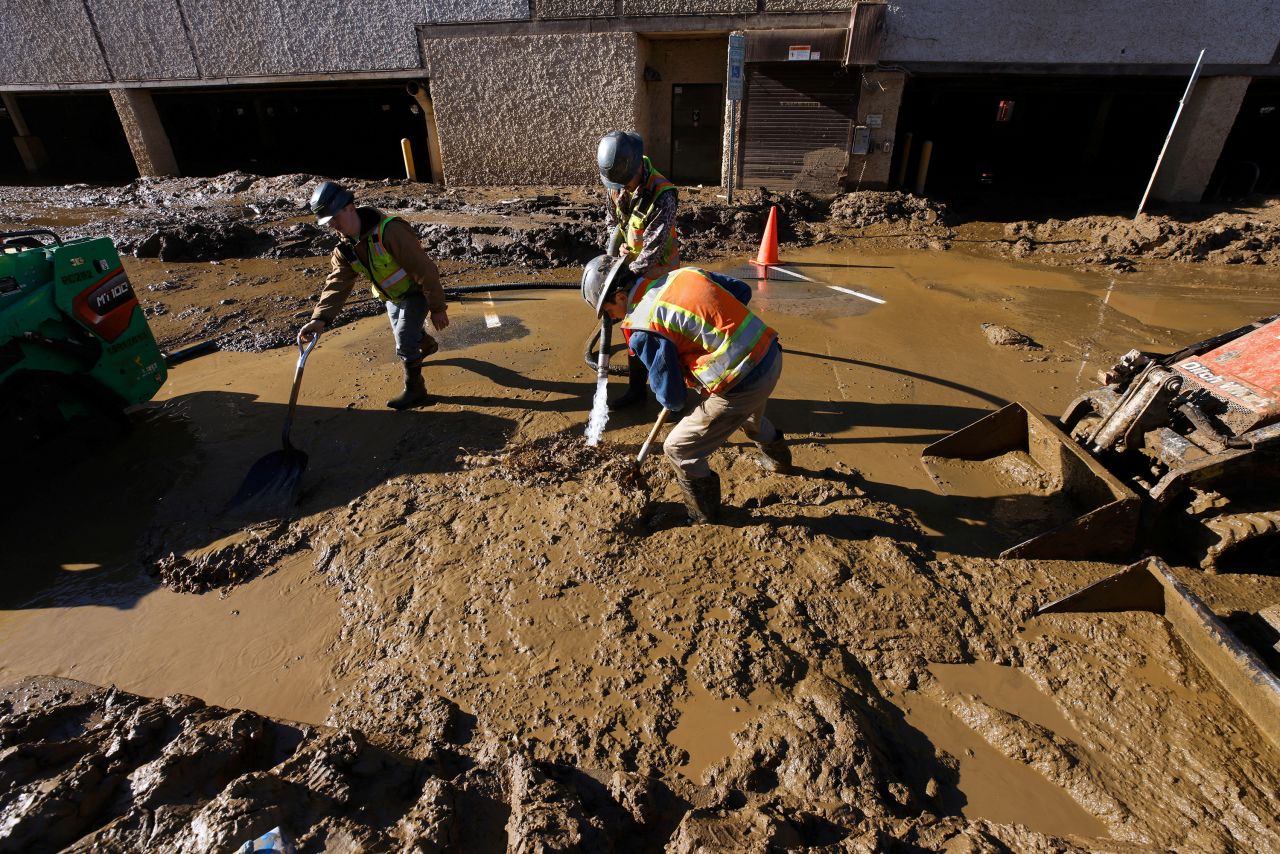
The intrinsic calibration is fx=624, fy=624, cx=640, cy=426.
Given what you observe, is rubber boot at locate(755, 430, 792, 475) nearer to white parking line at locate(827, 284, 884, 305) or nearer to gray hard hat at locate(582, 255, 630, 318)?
gray hard hat at locate(582, 255, 630, 318)

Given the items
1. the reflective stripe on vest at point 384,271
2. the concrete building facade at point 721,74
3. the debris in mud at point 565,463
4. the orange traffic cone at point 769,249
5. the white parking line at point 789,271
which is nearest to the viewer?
the debris in mud at point 565,463

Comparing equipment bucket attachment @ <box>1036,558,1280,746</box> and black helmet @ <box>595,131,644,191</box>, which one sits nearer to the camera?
equipment bucket attachment @ <box>1036,558,1280,746</box>

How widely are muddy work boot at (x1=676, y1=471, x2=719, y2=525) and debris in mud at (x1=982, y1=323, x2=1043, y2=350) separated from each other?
3.85 meters

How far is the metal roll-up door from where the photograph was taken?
9844mm

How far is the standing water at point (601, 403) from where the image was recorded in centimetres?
450

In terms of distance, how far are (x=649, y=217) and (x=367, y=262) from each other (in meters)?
2.06

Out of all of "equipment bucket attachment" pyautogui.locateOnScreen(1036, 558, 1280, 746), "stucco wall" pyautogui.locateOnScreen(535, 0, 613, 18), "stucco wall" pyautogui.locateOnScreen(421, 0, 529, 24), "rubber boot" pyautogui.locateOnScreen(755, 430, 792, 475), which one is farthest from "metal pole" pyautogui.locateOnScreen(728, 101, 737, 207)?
"equipment bucket attachment" pyautogui.locateOnScreen(1036, 558, 1280, 746)

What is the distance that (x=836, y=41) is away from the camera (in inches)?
368

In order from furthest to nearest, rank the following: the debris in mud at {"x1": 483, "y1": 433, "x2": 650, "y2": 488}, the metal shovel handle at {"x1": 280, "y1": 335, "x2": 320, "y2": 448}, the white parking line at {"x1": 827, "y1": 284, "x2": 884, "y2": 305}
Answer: the white parking line at {"x1": 827, "y1": 284, "x2": 884, "y2": 305} → the metal shovel handle at {"x1": 280, "y1": 335, "x2": 320, "y2": 448} → the debris in mud at {"x1": 483, "y1": 433, "x2": 650, "y2": 488}

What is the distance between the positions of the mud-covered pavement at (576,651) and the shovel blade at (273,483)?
0.15 m

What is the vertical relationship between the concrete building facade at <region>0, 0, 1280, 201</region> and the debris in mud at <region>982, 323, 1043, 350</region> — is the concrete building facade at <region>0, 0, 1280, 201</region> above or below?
above

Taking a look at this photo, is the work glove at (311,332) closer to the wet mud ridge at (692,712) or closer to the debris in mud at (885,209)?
the wet mud ridge at (692,712)

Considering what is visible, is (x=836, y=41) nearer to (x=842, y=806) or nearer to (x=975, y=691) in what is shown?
(x=975, y=691)

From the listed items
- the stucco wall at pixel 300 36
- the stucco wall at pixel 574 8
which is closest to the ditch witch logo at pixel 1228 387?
the stucco wall at pixel 574 8
